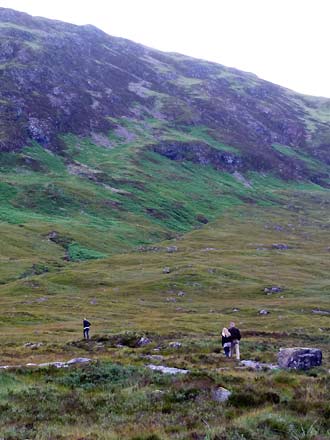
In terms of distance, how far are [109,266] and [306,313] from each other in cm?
5256

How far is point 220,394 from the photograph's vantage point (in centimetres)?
1870

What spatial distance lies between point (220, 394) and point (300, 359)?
11013mm

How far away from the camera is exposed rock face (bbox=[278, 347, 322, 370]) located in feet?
92.3

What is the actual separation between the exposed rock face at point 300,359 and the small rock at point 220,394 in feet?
32.9

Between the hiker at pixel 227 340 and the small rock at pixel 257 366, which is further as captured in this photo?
the hiker at pixel 227 340

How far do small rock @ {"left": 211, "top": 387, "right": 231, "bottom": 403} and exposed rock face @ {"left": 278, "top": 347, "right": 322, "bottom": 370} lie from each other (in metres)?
10.0

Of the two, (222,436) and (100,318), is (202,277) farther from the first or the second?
(222,436)

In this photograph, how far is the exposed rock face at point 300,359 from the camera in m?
28.1

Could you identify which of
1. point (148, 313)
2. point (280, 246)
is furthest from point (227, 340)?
point (280, 246)

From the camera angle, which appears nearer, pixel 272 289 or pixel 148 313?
pixel 148 313

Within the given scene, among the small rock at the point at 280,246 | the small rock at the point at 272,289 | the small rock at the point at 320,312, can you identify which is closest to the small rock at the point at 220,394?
the small rock at the point at 320,312

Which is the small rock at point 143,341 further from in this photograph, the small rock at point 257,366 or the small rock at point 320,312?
the small rock at point 320,312

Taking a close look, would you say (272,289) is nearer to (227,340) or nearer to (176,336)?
(176,336)

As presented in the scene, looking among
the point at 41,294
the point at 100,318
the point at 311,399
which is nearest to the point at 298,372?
the point at 311,399
